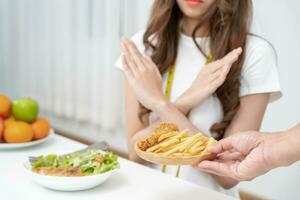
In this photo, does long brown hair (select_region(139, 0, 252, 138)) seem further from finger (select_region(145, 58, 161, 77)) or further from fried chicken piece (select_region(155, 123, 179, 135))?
fried chicken piece (select_region(155, 123, 179, 135))

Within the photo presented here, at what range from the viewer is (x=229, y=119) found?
4.78ft

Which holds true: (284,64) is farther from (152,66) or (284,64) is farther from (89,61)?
(89,61)

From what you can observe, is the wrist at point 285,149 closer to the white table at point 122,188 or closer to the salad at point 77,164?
the white table at point 122,188

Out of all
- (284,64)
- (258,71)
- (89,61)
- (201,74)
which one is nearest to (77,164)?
(201,74)

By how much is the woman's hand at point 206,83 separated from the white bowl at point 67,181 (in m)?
0.48

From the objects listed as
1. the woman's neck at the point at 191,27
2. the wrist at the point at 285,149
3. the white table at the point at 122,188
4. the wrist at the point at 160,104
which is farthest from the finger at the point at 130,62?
the wrist at the point at 285,149

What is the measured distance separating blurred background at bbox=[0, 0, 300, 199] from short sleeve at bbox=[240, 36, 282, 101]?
1.91 ft

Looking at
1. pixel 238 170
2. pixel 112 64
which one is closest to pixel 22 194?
pixel 238 170

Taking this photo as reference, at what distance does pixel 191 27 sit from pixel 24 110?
2.14ft

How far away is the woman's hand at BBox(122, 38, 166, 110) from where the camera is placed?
1.39m

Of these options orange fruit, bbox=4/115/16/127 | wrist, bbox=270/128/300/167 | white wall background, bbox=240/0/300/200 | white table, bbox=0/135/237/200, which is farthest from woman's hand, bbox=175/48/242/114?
white wall background, bbox=240/0/300/200

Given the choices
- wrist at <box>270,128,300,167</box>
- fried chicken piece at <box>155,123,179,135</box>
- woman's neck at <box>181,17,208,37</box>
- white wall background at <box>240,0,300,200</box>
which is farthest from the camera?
white wall background at <box>240,0,300,200</box>

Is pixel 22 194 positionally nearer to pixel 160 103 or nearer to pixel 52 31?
pixel 160 103

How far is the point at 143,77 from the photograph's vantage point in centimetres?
141
